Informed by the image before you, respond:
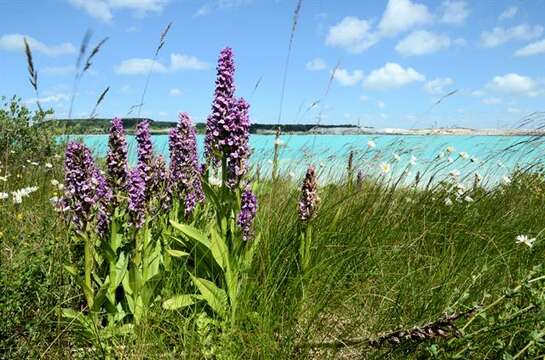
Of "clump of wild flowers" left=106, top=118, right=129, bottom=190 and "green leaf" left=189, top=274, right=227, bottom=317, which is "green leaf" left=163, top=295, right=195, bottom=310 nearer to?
"green leaf" left=189, top=274, right=227, bottom=317

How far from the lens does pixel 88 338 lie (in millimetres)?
2852

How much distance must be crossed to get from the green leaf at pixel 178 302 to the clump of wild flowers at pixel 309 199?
0.78 metres

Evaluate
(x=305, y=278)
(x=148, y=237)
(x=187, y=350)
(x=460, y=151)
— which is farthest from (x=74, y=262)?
(x=460, y=151)

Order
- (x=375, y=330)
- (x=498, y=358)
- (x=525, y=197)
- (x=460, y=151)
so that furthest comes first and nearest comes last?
(x=460, y=151), (x=525, y=197), (x=375, y=330), (x=498, y=358)

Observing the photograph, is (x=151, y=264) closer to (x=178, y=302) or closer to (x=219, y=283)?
(x=178, y=302)

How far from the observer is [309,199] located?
9.77 ft

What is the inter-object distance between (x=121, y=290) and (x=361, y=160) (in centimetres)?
367

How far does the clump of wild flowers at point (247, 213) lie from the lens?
9.61ft

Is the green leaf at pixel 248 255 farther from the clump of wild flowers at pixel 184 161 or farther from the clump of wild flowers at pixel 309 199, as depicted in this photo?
the clump of wild flowers at pixel 184 161

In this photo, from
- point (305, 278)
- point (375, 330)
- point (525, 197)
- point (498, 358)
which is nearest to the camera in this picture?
point (498, 358)

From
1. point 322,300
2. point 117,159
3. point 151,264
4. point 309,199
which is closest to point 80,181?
point 117,159

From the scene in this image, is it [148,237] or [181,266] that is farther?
[181,266]

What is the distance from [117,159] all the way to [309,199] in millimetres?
1118

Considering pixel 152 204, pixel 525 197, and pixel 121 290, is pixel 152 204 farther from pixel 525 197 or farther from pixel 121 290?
pixel 525 197
